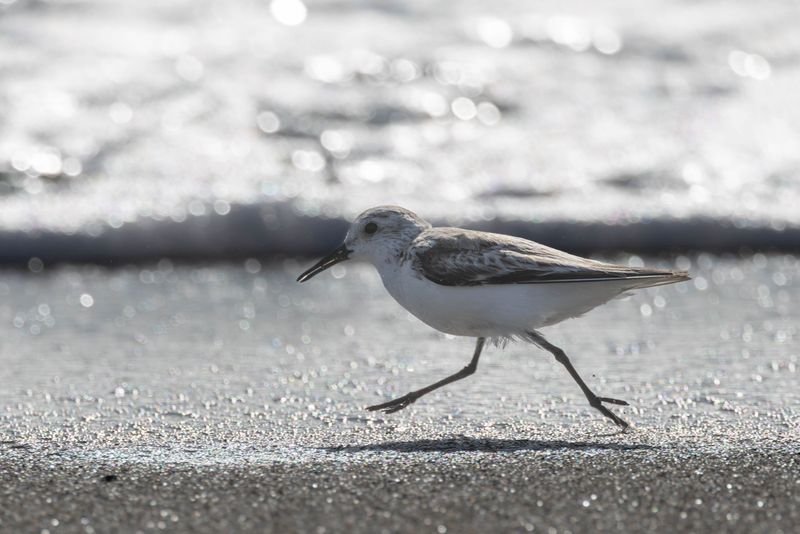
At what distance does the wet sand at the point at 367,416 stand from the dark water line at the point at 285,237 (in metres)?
0.61

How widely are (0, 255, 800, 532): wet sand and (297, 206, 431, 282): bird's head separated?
0.48 meters

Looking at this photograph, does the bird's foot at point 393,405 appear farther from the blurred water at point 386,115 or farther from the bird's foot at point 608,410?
the blurred water at point 386,115

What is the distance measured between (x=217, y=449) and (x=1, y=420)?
2.59 feet

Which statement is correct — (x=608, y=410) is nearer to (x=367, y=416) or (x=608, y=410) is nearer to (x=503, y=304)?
(x=503, y=304)

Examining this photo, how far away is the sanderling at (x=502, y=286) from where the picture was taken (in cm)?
371

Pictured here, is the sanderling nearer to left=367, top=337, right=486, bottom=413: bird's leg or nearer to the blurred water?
left=367, top=337, right=486, bottom=413: bird's leg

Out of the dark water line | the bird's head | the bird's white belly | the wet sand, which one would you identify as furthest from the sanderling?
the dark water line

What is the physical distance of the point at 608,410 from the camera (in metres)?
3.61

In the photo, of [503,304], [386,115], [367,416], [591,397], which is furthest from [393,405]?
[386,115]

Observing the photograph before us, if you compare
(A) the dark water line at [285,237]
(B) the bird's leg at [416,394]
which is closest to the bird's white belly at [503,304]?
(B) the bird's leg at [416,394]

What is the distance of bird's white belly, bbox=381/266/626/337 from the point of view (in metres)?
3.73

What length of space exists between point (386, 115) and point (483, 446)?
538cm

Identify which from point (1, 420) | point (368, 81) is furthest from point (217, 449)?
point (368, 81)

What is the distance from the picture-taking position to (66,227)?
272 inches
